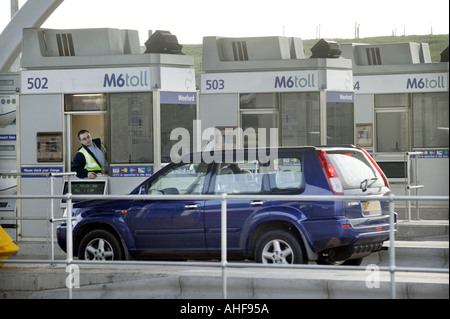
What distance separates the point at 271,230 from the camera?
10.9 m

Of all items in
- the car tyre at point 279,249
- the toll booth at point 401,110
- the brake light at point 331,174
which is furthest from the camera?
the toll booth at point 401,110

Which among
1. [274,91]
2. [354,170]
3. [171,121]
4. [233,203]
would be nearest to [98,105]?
[171,121]

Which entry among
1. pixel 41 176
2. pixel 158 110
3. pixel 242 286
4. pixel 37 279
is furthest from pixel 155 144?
pixel 242 286

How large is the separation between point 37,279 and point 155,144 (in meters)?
4.60

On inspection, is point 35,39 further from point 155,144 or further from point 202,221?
point 202,221

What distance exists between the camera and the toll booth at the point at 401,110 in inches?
771

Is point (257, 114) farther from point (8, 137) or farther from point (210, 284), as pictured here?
point (210, 284)

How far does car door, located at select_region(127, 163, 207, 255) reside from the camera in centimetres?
1122

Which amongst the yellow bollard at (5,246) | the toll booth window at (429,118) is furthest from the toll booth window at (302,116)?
the yellow bollard at (5,246)

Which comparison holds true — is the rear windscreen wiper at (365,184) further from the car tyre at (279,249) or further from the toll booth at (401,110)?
the toll booth at (401,110)

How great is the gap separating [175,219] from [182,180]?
58cm

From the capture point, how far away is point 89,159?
15352 mm

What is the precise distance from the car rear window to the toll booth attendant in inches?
206

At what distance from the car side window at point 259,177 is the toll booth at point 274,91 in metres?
5.30
